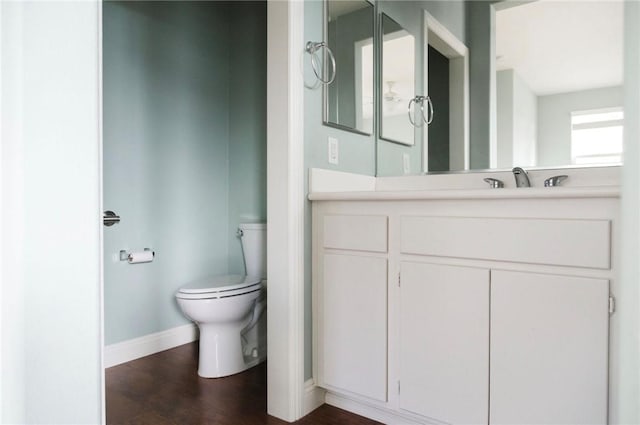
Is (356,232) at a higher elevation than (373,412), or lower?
higher

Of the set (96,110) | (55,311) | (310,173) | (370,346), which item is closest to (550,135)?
(310,173)

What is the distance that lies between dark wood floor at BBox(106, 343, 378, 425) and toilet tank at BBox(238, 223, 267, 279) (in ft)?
1.76

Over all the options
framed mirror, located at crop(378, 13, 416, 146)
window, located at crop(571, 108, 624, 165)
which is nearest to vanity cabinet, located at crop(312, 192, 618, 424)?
window, located at crop(571, 108, 624, 165)

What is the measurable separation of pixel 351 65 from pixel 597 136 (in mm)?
1139

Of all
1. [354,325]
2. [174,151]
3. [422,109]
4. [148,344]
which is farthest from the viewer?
[174,151]

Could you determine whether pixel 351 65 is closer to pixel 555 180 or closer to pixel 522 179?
pixel 522 179

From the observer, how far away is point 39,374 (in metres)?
0.65

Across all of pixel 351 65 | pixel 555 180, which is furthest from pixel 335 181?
pixel 555 180

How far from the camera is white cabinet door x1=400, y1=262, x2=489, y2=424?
1.34 metres

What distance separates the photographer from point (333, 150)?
190cm

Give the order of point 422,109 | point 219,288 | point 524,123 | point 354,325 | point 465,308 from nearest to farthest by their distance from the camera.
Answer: point 465,308 < point 354,325 < point 524,123 < point 219,288 < point 422,109

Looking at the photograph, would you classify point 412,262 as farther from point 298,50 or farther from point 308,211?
point 298,50

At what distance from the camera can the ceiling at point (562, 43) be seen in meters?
1.66

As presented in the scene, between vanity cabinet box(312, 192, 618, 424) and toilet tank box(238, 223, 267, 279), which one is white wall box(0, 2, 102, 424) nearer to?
vanity cabinet box(312, 192, 618, 424)
